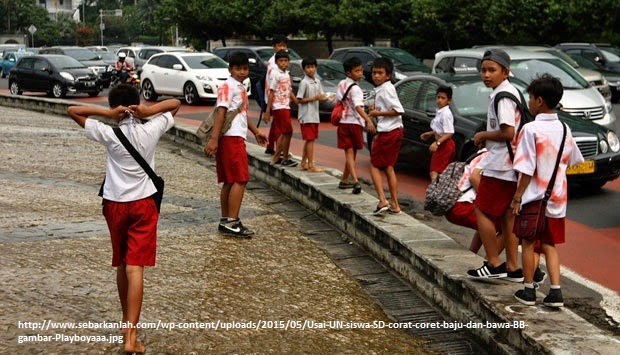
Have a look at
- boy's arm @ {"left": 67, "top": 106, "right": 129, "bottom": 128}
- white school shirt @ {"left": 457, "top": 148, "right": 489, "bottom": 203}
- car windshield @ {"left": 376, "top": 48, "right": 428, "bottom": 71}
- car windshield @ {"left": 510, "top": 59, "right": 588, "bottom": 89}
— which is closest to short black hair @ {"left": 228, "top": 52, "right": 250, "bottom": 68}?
white school shirt @ {"left": 457, "top": 148, "right": 489, "bottom": 203}

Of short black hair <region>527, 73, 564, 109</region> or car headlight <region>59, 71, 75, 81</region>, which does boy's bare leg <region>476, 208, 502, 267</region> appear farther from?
car headlight <region>59, 71, 75, 81</region>

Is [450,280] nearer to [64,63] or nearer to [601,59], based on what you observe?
[601,59]

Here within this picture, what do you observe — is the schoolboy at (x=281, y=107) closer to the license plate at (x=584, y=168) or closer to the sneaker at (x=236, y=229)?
the sneaker at (x=236, y=229)

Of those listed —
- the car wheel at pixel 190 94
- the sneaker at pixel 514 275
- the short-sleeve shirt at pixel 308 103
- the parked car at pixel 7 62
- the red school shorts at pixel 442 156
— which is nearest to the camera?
the sneaker at pixel 514 275

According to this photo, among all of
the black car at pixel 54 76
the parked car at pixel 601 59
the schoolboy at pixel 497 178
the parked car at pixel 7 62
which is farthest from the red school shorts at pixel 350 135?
the parked car at pixel 7 62

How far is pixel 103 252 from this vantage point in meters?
7.25

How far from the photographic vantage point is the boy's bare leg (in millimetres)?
5871

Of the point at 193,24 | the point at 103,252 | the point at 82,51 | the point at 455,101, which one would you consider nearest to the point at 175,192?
the point at 103,252

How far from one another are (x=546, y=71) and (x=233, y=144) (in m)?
8.89

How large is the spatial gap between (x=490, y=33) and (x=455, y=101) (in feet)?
69.3

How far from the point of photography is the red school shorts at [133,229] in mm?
5098

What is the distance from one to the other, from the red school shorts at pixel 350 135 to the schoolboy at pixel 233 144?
1.78 m

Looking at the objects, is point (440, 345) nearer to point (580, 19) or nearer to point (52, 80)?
point (52, 80)

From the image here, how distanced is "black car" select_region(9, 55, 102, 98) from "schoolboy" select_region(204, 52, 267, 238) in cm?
2063
